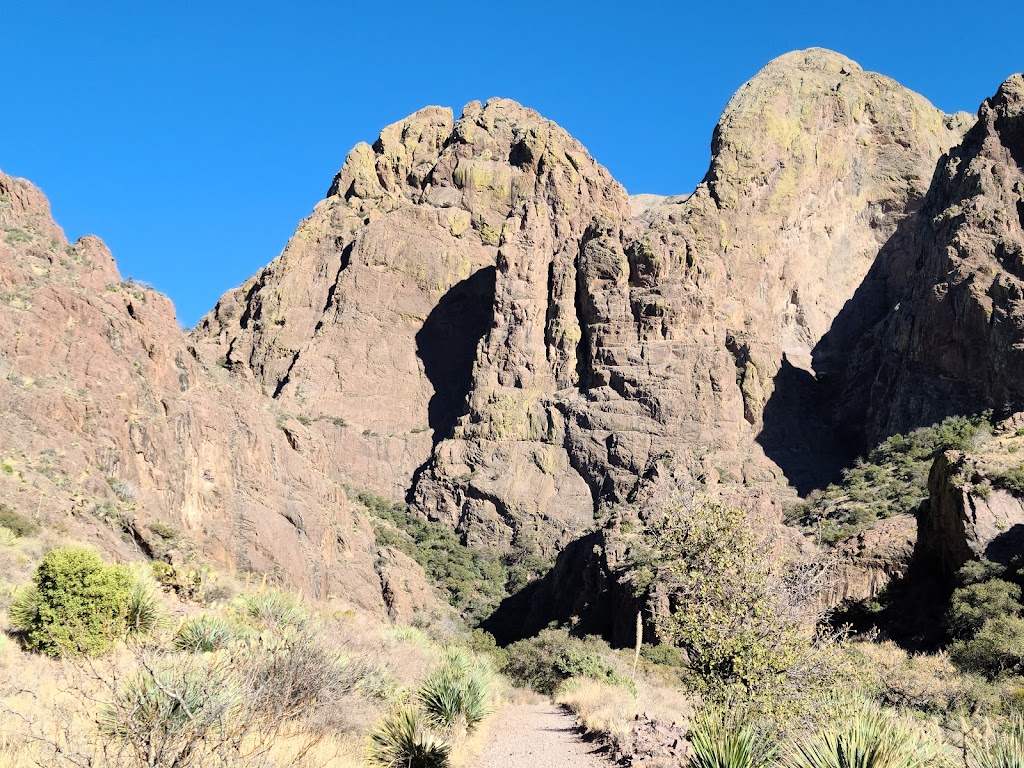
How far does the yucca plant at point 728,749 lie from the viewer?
8.39 meters

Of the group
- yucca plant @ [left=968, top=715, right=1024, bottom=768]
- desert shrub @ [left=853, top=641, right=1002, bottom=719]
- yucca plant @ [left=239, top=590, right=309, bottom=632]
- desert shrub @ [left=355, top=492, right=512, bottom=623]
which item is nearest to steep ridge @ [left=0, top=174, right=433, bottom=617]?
yucca plant @ [left=239, top=590, right=309, bottom=632]

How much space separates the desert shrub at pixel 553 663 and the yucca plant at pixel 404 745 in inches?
625

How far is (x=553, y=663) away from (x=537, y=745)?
1537 cm

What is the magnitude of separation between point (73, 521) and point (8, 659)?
1264 centimetres

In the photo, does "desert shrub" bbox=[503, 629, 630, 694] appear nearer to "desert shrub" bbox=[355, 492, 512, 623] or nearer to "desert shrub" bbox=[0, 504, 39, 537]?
"desert shrub" bbox=[0, 504, 39, 537]

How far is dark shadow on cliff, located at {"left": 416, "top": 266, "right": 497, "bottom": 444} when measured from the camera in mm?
78875

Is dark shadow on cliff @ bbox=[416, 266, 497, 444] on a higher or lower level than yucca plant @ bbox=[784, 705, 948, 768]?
higher

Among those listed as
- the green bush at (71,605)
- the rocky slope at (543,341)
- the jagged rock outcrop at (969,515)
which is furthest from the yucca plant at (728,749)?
the jagged rock outcrop at (969,515)

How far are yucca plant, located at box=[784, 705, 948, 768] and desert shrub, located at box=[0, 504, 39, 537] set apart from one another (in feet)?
60.1

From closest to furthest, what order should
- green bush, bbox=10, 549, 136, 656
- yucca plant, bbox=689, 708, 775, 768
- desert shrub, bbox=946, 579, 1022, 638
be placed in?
yucca plant, bbox=689, 708, 775, 768 < green bush, bbox=10, 549, 136, 656 < desert shrub, bbox=946, 579, 1022, 638

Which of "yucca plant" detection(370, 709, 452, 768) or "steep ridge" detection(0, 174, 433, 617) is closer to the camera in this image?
"yucca plant" detection(370, 709, 452, 768)

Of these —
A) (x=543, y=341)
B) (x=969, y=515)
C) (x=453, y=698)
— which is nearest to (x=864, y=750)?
(x=453, y=698)

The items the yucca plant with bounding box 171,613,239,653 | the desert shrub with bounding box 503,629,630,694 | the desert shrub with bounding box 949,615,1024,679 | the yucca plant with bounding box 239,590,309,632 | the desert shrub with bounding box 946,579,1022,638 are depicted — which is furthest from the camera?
the desert shrub with bounding box 503,629,630,694

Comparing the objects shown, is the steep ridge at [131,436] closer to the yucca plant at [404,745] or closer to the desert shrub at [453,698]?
the desert shrub at [453,698]
